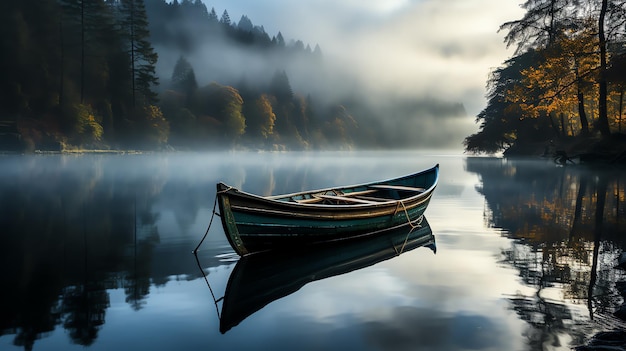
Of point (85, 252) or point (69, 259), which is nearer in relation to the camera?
point (69, 259)

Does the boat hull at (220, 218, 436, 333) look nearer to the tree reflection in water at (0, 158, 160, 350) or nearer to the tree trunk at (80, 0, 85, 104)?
the tree reflection in water at (0, 158, 160, 350)

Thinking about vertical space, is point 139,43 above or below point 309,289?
above

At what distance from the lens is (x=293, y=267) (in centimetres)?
1067

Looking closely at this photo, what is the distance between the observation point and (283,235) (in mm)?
11680

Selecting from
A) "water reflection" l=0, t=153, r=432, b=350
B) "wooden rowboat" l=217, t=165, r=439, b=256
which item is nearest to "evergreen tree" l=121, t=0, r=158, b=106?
"water reflection" l=0, t=153, r=432, b=350

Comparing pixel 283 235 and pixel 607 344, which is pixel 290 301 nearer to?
pixel 283 235

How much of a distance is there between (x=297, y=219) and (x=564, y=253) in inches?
275

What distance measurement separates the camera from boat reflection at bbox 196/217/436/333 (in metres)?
8.52

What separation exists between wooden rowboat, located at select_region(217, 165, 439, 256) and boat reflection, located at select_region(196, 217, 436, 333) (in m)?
0.31

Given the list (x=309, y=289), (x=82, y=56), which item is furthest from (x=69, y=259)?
(x=82, y=56)

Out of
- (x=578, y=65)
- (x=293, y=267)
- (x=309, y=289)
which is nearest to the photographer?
(x=309, y=289)

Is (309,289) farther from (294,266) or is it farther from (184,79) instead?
(184,79)

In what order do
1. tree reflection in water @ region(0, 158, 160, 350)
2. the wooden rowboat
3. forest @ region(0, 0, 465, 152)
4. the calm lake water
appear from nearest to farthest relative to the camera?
the calm lake water, tree reflection in water @ region(0, 158, 160, 350), the wooden rowboat, forest @ region(0, 0, 465, 152)

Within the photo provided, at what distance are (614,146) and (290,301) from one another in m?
41.4
